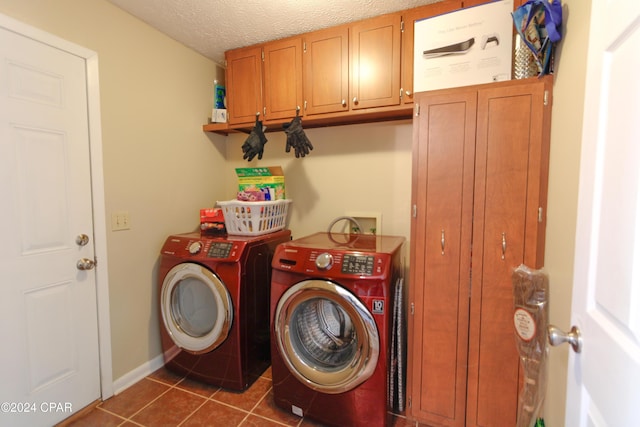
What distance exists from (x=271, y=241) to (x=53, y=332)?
128 cm

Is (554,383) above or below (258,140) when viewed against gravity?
below

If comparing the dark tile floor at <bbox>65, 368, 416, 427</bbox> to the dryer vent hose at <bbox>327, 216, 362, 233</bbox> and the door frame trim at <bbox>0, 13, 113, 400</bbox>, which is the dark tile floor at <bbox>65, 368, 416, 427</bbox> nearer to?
the door frame trim at <bbox>0, 13, 113, 400</bbox>

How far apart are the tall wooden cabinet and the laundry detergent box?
106cm

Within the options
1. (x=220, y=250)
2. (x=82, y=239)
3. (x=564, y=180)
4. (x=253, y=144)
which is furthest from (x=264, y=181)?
(x=564, y=180)

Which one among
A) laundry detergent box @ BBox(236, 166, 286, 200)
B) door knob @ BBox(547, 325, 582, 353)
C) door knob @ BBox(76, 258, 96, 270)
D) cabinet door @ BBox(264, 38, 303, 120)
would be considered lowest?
door knob @ BBox(76, 258, 96, 270)

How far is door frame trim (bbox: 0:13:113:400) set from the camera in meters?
1.64

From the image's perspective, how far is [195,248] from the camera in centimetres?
184

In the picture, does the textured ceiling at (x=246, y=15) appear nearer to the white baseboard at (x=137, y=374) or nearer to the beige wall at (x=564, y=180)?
the beige wall at (x=564, y=180)

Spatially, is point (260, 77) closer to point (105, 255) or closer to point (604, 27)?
point (105, 255)

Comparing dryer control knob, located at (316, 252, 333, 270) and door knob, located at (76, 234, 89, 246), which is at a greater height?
door knob, located at (76, 234, 89, 246)

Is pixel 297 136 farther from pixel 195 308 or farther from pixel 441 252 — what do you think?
pixel 195 308

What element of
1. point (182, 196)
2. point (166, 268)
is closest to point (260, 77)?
point (182, 196)

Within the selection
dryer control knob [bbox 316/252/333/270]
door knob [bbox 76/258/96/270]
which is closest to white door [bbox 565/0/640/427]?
dryer control knob [bbox 316/252/333/270]

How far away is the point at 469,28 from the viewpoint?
1502 mm
